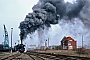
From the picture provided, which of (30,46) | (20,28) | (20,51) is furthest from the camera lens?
(30,46)

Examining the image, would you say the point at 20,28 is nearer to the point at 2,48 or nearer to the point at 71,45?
the point at 2,48

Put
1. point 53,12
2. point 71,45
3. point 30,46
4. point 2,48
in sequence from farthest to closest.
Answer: point 30,46 → point 71,45 → point 2,48 → point 53,12

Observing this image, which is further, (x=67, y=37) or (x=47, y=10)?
(x=67, y=37)

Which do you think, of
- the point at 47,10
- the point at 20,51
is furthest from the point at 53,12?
the point at 20,51

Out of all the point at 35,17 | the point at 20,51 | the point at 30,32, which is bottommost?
the point at 20,51

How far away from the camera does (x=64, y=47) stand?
122 metres

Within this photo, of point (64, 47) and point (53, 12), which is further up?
point (53, 12)

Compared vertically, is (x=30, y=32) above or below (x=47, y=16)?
below

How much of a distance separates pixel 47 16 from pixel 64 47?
249 ft

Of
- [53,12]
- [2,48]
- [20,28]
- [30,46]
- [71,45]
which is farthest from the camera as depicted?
[30,46]

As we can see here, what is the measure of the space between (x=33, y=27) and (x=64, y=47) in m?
75.5

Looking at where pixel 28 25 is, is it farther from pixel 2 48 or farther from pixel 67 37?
pixel 67 37

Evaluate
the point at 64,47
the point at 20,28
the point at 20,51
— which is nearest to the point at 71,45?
the point at 64,47

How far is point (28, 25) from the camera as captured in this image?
4900 centimetres
